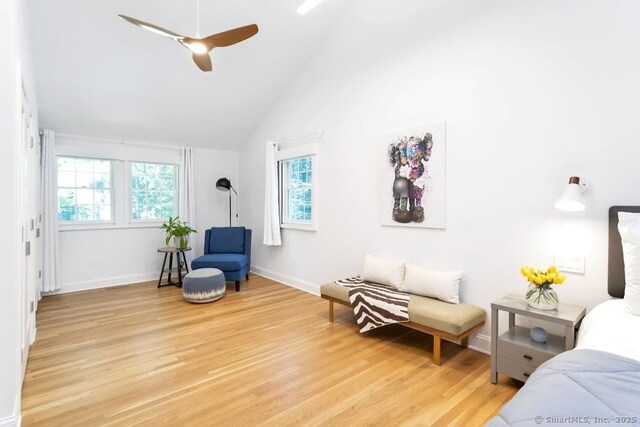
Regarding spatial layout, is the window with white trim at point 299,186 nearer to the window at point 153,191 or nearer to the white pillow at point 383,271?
the white pillow at point 383,271

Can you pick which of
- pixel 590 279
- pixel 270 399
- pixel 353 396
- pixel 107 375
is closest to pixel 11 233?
pixel 107 375

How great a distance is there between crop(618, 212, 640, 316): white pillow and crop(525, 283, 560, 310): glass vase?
384 mm

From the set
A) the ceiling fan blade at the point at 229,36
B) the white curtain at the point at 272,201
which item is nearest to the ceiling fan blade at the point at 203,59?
the ceiling fan blade at the point at 229,36

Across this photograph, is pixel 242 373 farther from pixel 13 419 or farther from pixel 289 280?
pixel 289 280

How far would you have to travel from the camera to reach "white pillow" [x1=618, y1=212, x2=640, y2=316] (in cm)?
182

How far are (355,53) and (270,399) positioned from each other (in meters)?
3.72

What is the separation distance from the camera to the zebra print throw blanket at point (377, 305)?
9.39 ft

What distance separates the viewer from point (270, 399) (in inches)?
84.1

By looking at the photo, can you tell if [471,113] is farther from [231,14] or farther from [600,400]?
[231,14]

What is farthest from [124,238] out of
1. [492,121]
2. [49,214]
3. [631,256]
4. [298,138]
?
[631,256]

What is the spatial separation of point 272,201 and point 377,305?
2.69 m

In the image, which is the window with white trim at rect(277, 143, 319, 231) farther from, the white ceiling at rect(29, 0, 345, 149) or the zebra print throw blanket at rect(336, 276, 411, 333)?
the zebra print throw blanket at rect(336, 276, 411, 333)

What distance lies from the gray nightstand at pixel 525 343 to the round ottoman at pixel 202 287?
318cm

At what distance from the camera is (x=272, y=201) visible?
5121 mm
